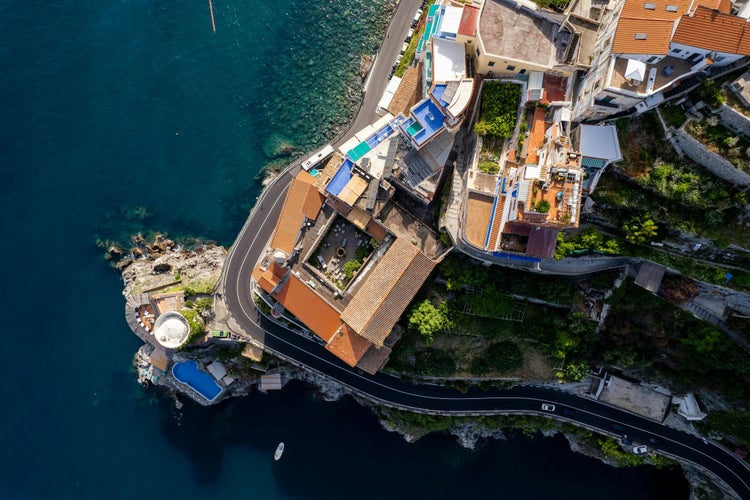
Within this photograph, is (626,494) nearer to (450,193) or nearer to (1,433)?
(450,193)

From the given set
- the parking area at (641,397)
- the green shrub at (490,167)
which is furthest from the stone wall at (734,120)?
the parking area at (641,397)

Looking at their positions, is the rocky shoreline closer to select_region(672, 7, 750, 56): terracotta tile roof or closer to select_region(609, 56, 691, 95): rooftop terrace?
select_region(609, 56, 691, 95): rooftop terrace

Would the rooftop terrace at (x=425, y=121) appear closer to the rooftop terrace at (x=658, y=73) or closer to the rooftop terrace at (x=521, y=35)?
the rooftop terrace at (x=521, y=35)

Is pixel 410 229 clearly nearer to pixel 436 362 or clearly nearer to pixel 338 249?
pixel 338 249

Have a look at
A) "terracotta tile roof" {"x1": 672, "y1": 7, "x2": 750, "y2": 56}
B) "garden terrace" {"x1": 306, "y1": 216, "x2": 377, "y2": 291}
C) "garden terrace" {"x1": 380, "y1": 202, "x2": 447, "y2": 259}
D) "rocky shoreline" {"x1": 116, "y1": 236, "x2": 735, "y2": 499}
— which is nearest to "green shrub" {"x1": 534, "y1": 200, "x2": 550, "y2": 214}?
"garden terrace" {"x1": 380, "y1": 202, "x2": 447, "y2": 259}

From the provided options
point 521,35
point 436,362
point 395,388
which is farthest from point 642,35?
point 395,388

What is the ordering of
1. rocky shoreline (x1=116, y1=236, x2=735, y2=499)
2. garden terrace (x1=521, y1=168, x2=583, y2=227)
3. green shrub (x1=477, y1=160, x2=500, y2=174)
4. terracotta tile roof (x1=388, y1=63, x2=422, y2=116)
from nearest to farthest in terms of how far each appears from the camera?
garden terrace (x1=521, y1=168, x2=583, y2=227) < green shrub (x1=477, y1=160, x2=500, y2=174) < terracotta tile roof (x1=388, y1=63, x2=422, y2=116) < rocky shoreline (x1=116, y1=236, x2=735, y2=499)
